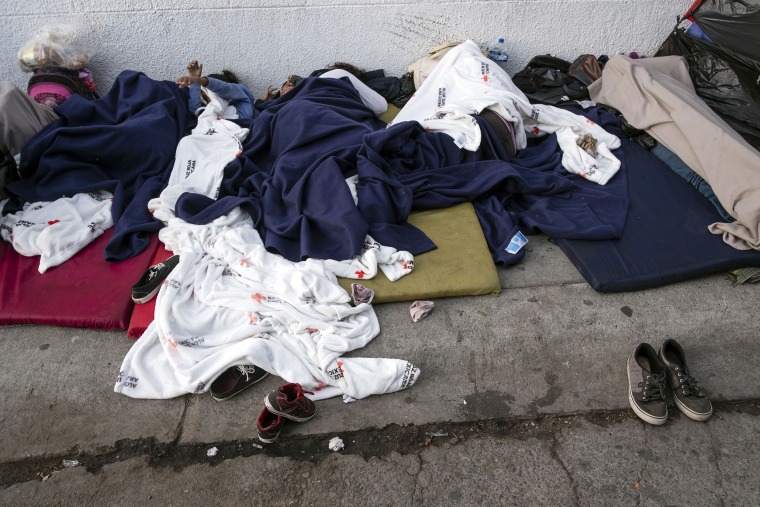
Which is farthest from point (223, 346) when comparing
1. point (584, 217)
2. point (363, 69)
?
point (363, 69)

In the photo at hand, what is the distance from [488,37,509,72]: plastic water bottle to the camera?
13.5ft

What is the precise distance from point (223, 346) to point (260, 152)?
1.48 meters

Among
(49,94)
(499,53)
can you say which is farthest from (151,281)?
(499,53)

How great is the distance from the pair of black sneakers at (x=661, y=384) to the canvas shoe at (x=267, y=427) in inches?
52.5

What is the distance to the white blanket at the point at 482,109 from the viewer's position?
3354 millimetres

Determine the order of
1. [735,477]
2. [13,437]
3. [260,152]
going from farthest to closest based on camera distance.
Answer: [260,152]
[13,437]
[735,477]

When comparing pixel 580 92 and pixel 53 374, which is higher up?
pixel 580 92

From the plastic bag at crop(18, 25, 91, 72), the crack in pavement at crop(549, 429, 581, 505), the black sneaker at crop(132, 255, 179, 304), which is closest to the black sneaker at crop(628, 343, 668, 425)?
the crack in pavement at crop(549, 429, 581, 505)

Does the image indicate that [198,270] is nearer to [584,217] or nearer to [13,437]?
[13,437]

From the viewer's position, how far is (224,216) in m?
2.94

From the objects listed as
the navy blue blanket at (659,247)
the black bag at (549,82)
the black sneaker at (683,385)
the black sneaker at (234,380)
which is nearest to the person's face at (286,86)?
the black bag at (549,82)

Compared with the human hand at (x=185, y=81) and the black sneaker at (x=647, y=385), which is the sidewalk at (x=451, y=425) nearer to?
the black sneaker at (x=647, y=385)

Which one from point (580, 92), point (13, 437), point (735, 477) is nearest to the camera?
point (735, 477)

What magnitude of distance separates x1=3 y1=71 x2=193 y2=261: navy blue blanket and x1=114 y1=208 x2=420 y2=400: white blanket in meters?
0.45
